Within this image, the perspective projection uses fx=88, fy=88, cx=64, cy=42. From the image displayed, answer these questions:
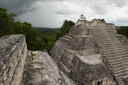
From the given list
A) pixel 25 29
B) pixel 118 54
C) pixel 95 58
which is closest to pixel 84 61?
pixel 95 58

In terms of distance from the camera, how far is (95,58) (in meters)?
6.47

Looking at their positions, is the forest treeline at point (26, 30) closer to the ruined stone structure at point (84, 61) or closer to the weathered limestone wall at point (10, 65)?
the ruined stone structure at point (84, 61)

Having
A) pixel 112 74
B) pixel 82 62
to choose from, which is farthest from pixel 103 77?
pixel 82 62

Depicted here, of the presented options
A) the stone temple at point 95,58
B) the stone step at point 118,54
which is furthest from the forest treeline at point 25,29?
the stone step at point 118,54

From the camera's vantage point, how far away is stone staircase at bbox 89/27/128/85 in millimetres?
6290

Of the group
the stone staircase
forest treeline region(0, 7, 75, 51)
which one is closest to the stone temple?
the stone staircase

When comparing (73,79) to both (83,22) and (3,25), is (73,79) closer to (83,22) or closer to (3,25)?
(83,22)

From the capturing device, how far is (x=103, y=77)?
5.47 meters

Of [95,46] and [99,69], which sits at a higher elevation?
[95,46]

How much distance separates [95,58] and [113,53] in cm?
224

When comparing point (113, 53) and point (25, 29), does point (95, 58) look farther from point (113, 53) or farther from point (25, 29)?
point (25, 29)

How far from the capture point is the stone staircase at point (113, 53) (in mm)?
6290

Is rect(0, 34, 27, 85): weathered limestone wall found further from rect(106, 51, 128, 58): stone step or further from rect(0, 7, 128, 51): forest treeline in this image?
rect(106, 51, 128, 58): stone step

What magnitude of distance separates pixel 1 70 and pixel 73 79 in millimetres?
5268
